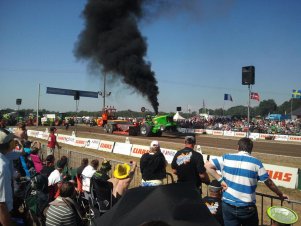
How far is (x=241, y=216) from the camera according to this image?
12.3ft

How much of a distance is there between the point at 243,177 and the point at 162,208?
2.16m

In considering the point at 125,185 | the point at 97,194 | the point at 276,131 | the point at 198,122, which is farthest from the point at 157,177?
the point at 198,122

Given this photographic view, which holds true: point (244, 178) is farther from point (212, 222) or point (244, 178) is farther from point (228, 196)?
point (212, 222)

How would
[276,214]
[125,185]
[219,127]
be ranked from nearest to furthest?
[276,214]
[125,185]
[219,127]

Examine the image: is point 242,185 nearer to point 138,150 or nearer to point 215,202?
point 215,202

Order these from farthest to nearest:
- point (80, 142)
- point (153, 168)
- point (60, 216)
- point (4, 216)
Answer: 1. point (80, 142)
2. point (153, 168)
3. point (60, 216)
4. point (4, 216)

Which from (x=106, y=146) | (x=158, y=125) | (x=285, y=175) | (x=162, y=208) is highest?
(x=158, y=125)

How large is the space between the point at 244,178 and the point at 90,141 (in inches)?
649

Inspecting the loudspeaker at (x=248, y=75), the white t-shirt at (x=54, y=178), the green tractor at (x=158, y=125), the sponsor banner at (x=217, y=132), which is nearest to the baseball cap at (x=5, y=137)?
the white t-shirt at (x=54, y=178)

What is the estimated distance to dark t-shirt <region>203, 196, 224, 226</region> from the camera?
13.8 ft

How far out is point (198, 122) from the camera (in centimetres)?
4244

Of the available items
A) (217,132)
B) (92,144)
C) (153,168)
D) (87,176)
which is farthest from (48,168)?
(217,132)

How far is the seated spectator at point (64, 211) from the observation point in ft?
13.4

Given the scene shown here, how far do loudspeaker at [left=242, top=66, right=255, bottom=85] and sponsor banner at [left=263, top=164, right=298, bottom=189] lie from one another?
347cm
